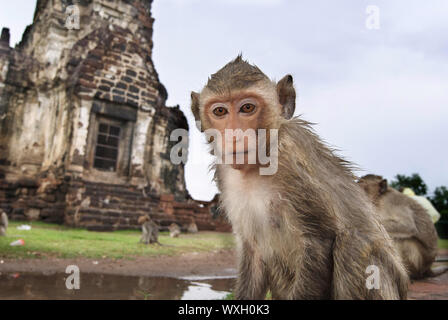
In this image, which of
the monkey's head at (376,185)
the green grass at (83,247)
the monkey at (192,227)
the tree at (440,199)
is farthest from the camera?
the tree at (440,199)

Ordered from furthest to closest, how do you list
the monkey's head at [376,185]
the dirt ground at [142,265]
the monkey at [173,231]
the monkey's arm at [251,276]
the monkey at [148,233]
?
the monkey at [173,231], the monkey at [148,233], the dirt ground at [142,265], the monkey's head at [376,185], the monkey's arm at [251,276]

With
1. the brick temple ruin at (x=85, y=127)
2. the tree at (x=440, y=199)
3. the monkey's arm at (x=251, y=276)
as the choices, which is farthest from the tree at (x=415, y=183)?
the monkey's arm at (x=251, y=276)

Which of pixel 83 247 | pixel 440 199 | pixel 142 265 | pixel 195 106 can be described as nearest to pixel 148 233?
pixel 83 247

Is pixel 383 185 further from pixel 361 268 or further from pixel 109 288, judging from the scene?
pixel 109 288

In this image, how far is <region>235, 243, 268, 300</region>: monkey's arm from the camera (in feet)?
6.26

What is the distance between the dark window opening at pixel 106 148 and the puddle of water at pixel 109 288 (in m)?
7.50

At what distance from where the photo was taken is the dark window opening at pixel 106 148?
12008mm

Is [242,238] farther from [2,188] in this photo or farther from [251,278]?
[2,188]

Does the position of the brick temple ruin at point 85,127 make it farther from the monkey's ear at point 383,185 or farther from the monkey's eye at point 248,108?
the monkey's eye at point 248,108

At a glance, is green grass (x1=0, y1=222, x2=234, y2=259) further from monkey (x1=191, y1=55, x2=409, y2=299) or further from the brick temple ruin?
monkey (x1=191, y1=55, x2=409, y2=299)

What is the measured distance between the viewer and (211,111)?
1708mm

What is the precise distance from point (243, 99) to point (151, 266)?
5.25m

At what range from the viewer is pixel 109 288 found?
435cm

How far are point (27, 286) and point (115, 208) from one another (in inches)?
273
